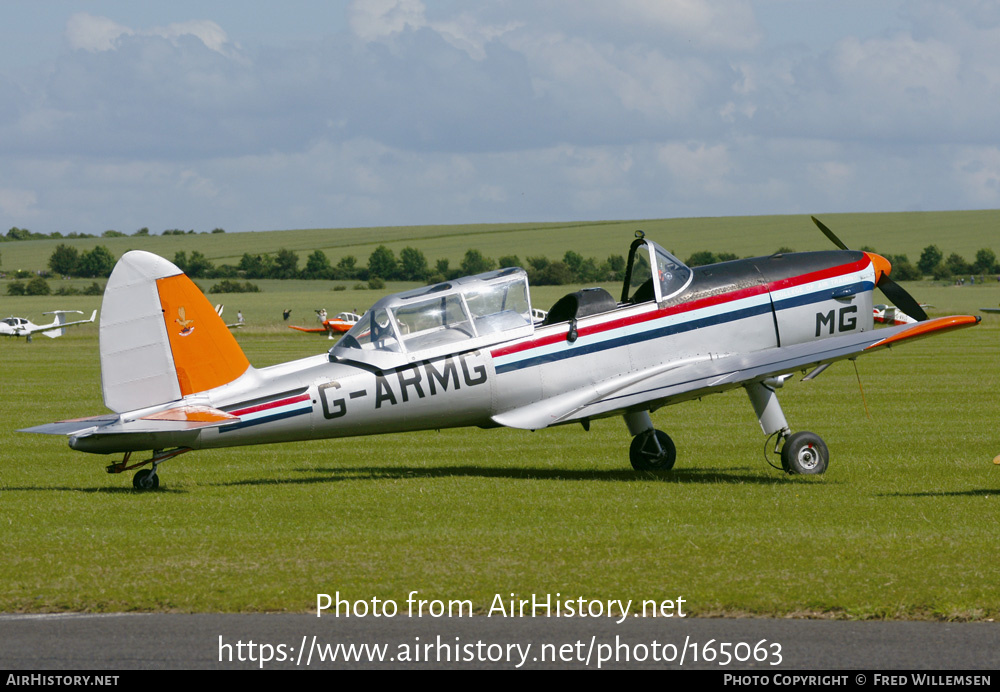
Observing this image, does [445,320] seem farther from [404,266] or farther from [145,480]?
[404,266]

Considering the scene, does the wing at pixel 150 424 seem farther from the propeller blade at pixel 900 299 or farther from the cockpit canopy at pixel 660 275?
the propeller blade at pixel 900 299

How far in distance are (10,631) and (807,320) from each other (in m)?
9.42

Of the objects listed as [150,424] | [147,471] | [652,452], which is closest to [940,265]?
[652,452]

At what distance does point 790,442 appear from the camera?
12570 mm

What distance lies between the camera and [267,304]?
3748 inches

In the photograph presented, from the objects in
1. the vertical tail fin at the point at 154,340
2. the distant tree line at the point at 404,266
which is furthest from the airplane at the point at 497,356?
the distant tree line at the point at 404,266

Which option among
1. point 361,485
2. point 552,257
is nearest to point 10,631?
point 361,485

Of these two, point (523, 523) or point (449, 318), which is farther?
point (449, 318)

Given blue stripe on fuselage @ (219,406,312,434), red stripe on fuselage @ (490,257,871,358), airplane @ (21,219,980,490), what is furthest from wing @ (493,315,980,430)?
blue stripe on fuselage @ (219,406,312,434)

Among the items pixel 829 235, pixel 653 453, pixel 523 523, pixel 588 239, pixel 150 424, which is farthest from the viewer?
pixel 588 239

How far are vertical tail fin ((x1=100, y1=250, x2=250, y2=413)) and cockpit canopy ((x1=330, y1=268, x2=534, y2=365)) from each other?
138 centimetres

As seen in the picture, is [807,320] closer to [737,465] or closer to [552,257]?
[737,465]

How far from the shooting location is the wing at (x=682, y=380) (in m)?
12.3

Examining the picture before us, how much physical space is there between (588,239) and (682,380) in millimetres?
116371
